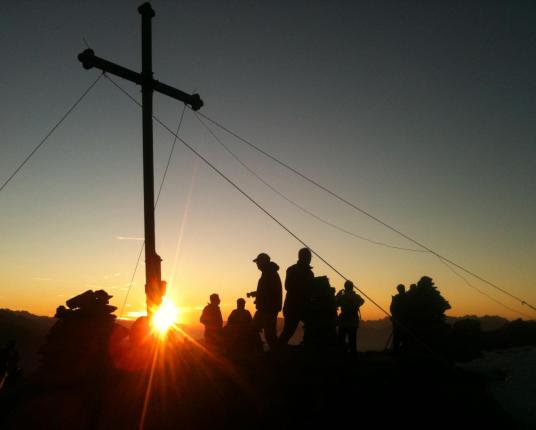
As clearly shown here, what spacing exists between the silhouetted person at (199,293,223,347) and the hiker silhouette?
3.54 m

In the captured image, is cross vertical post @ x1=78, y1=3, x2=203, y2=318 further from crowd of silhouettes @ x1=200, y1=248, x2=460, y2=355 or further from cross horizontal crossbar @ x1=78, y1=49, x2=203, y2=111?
crowd of silhouettes @ x1=200, y1=248, x2=460, y2=355

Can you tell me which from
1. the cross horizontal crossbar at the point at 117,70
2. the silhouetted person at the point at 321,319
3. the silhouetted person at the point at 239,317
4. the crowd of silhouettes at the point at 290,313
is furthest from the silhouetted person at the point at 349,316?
the cross horizontal crossbar at the point at 117,70

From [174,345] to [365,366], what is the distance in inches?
190

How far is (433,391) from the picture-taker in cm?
884

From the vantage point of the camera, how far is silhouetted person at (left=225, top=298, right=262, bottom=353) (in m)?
11.7

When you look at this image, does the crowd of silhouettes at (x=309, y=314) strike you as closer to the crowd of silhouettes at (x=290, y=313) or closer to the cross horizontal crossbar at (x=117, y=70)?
the crowd of silhouettes at (x=290, y=313)

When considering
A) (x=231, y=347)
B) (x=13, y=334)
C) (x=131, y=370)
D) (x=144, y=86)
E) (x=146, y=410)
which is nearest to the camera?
(x=146, y=410)

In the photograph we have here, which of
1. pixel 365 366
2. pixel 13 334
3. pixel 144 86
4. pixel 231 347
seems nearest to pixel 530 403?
pixel 365 366

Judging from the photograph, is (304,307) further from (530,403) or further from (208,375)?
(530,403)

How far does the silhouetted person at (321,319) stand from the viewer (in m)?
11.3

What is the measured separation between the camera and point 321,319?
37.7 feet

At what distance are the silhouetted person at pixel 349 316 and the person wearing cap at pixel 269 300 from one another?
4163 millimetres

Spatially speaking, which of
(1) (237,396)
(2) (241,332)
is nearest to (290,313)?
(2) (241,332)

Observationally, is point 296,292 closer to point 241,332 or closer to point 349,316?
point 241,332
